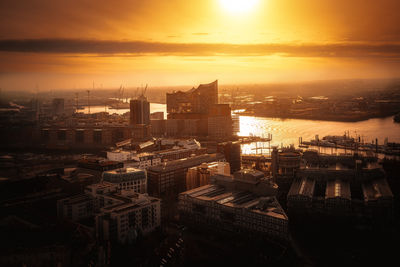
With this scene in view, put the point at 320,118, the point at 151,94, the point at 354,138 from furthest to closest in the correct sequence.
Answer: the point at 151,94, the point at 320,118, the point at 354,138

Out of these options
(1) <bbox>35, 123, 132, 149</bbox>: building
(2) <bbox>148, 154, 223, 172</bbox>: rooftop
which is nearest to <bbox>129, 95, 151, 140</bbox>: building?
(1) <bbox>35, 123, 132, 149</bbox>: building

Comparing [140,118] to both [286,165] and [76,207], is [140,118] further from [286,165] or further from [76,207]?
[76,207]

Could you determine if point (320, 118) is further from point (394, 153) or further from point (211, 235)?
point (211, 235)

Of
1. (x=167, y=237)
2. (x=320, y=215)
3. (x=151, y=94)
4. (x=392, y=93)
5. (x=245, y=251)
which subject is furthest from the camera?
(x=151, y=94)

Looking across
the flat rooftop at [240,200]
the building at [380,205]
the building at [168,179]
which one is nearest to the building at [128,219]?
the flat rooftop at [240,200]

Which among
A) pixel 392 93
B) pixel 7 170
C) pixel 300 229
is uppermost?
pixel 392 93

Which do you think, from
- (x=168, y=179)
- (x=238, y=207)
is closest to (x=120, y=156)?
(x=168, y=179)

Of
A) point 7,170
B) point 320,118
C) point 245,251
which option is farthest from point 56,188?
point 320,118
